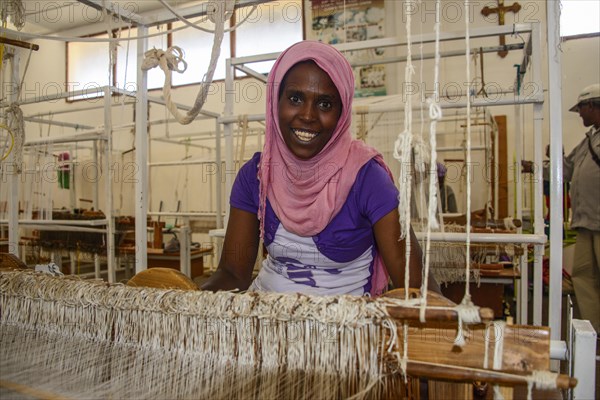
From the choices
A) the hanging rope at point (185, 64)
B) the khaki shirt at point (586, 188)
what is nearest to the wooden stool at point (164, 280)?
the hanging rope at point (185, 64)

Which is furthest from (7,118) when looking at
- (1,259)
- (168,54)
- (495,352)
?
(495,352)

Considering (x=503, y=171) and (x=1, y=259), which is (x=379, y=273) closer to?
(x=1, y=259)

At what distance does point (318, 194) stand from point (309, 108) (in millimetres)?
241

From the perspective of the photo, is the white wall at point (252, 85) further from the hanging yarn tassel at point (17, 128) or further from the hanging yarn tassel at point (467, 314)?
the hanging yarn tassel at point (467, 314)

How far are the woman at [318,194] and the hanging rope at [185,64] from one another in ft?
0.86

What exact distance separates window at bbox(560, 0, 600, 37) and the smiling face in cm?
503

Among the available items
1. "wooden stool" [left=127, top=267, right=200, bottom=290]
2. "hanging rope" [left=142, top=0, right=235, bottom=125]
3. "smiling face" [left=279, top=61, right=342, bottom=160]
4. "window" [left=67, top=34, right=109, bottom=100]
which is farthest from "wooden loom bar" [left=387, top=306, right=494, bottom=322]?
"window" [left=67, top=34, right=109, bottom=100]

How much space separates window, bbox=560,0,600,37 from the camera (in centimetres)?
501

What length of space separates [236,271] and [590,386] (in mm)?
920

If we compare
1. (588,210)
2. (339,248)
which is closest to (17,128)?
(339,248)

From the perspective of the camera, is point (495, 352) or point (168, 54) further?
point (168, 54)

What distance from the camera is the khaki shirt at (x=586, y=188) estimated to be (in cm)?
320

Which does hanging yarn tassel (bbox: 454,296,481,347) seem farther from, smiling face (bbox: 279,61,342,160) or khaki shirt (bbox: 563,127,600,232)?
khaki shirt (bbox: 563,127,600,232)

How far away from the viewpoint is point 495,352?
621mm
